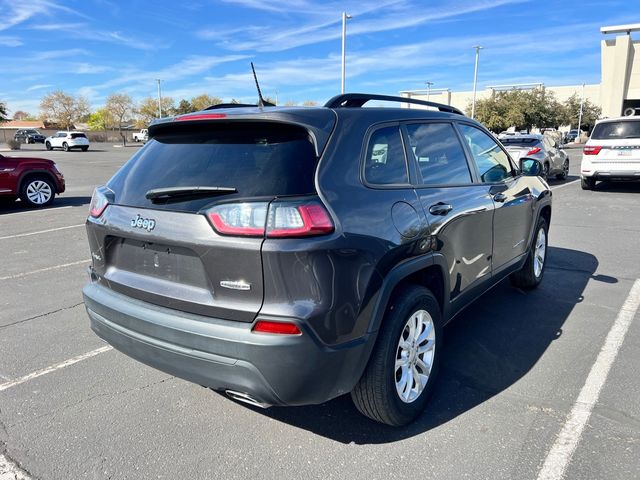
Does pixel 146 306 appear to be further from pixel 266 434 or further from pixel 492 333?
pixel 492 333

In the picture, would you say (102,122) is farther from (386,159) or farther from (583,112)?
(386,159)

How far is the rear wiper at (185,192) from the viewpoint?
245 cm

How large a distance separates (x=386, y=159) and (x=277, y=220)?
0.92m

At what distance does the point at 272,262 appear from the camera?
2.25 meters

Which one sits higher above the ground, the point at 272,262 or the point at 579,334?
the point at 272,262

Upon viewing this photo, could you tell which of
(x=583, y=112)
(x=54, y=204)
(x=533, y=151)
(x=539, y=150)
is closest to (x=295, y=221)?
(x=54, y=204)

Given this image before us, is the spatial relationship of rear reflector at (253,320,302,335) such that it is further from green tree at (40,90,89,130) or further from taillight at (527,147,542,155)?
green tree at (40,90,89,130)

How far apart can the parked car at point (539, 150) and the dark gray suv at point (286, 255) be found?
12390 millimetres

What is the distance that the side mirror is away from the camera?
4.78 m

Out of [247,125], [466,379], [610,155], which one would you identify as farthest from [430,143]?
[610,155]

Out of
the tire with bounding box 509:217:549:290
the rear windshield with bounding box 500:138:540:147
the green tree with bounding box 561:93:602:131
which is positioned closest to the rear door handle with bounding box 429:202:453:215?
the tire with bounding box 509:217:549:290

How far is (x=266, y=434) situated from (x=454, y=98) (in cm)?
9261

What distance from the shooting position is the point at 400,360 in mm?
2828

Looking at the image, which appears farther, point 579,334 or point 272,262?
point 579,334
